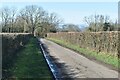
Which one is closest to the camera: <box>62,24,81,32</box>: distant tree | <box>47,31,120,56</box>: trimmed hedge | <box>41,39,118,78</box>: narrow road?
<box>41,39,118,78</box>: narrow road

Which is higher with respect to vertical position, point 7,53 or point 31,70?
point 7,53

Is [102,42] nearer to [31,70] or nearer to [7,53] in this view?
[7,53]

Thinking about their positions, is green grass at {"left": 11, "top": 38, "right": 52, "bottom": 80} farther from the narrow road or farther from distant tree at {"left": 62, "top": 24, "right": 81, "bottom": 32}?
distant tree at {"left": 62, "top": 24, "right": 81, "bottom": 32}

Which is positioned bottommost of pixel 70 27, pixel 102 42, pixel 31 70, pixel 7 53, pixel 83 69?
pixel 83 69

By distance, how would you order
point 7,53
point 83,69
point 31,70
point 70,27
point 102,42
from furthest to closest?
point 70,27 < point 102,42 < point 83,69 < point 7,53 < point 31,70

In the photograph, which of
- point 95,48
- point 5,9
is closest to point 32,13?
point 5,9

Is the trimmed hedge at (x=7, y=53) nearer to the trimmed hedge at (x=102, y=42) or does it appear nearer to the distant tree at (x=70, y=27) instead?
the trimmed hedge at (x=102, y=42)

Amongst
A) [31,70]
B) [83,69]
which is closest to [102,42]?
[83,69]

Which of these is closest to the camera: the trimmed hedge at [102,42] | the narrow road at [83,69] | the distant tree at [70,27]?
the narrow road at [83,69]

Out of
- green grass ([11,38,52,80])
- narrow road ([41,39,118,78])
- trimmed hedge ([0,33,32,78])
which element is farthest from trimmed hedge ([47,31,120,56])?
trimmed hedge ([0,33,32,78])

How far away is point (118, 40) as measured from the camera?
21516 mm

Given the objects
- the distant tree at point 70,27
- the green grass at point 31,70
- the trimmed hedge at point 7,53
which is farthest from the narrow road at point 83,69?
the distant tree at point 70,27

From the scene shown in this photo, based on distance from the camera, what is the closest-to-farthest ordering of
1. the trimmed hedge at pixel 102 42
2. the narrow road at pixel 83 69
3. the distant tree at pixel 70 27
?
1. the narrow road at pixel 83 69
2. the trimmed hedge at pixel 102 42
3. the distant tree at pixel 70 27

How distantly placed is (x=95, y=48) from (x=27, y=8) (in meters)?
100
